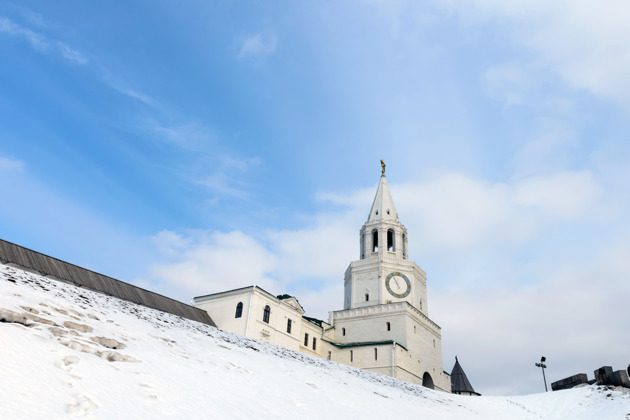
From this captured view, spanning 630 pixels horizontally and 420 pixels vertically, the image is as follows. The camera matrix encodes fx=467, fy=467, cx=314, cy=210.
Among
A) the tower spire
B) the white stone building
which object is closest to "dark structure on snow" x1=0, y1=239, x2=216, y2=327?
the white stone building

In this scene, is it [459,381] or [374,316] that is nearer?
[374,316]

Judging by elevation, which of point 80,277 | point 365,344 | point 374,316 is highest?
point 374,316

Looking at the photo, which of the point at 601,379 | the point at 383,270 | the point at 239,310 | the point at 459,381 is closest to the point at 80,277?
the point at 239,310

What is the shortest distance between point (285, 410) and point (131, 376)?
3.93 metres

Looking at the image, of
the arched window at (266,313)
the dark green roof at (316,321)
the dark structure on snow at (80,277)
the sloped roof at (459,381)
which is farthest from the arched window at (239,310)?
the sloped roof at (459,381)

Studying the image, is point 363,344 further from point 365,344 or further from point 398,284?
point 398,284

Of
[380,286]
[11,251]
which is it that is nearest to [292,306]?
[380,286]

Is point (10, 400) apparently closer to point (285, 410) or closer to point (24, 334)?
point (24, 334)

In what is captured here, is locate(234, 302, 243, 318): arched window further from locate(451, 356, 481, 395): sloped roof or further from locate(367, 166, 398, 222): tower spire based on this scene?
locate(451, 356, 481, 395): sloped roof

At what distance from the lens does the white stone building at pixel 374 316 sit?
4247 cm

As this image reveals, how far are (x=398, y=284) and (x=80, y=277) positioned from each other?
35.1m

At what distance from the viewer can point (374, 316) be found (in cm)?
5216

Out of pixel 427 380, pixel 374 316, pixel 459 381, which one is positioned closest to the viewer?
pixel 427 380

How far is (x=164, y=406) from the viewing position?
912cm
